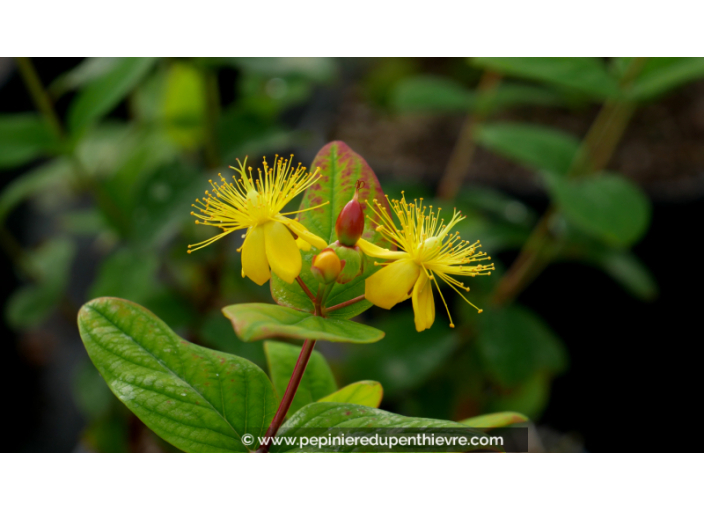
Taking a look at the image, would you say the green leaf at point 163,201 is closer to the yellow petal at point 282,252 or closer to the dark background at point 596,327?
the yellow petal at point 282,252

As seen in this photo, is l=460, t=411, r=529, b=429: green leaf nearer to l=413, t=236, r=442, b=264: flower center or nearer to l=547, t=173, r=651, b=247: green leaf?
l=413, t=236, r=442, b=264: flower center

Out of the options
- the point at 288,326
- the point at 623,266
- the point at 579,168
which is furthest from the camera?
the point at 623,266

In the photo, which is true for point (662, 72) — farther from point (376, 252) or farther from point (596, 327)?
point (596, 327)

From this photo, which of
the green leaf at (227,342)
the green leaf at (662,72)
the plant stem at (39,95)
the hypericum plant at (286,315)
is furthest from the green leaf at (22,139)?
the green leaf at (662,72)

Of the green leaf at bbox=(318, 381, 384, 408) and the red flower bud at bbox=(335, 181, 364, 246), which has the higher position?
the red flower bud at bbox=(335, 181, 364, 246)

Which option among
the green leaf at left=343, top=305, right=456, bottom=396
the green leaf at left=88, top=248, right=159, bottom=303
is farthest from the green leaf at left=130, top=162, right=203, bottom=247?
the green leaf at left=343, top=305, right=456, bottom=396

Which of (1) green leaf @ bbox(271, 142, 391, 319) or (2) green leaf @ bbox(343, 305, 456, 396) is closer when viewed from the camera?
(1) green leaf @ bbox(271, 142, 391, 319)

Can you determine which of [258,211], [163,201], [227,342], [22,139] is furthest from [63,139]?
[258,211]
